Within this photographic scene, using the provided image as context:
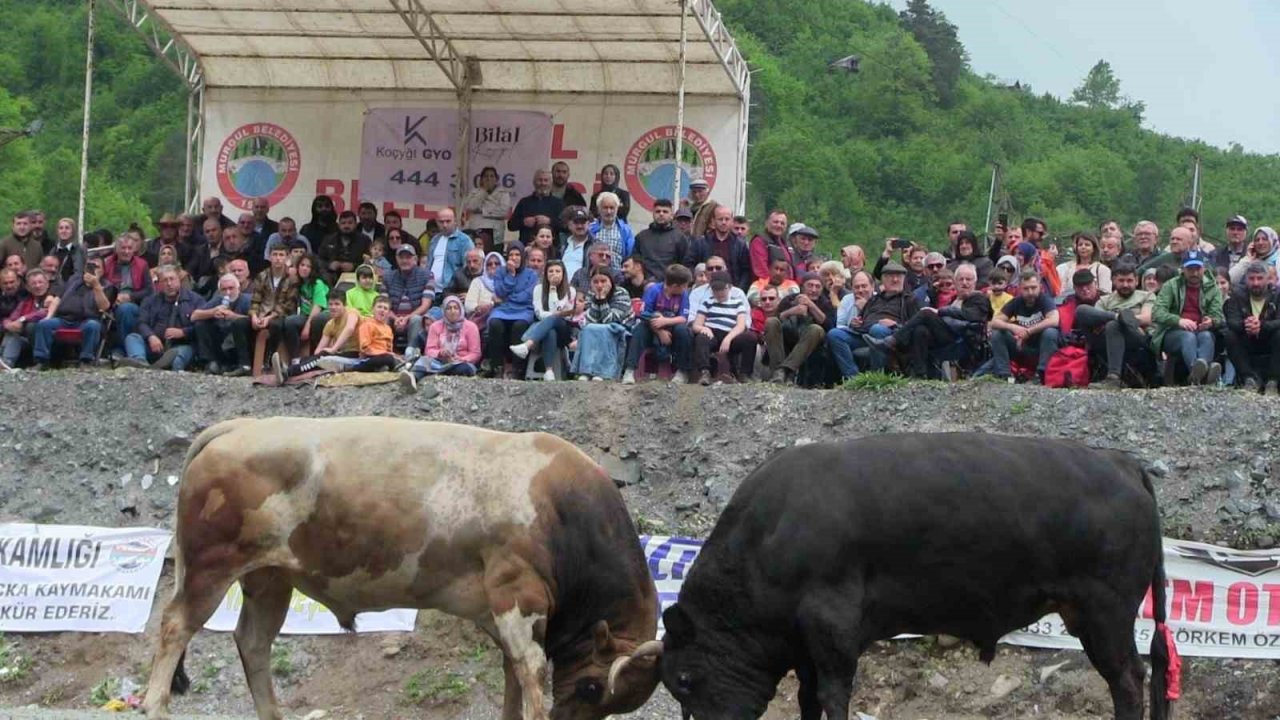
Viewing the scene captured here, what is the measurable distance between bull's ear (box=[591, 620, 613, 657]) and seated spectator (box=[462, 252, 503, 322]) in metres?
8.63

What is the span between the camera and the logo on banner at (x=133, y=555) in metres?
16.8

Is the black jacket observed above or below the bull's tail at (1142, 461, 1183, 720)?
above

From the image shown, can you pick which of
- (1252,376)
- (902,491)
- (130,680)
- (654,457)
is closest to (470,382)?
(654,457)

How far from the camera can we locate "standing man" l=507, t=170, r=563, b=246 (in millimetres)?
22261

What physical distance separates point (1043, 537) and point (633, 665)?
8.42 feet

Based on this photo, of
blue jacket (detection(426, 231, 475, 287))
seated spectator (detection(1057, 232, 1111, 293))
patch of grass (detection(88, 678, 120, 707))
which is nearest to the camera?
patch of grass (detection(88, 678, 120, 707))

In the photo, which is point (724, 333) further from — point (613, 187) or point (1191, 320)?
point (1191, 320)

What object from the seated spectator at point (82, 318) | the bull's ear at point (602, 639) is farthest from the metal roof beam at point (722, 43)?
the bull's ear at point (602, 639)

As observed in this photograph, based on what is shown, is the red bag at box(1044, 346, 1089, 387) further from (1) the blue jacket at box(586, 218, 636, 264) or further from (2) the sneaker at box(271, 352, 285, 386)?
(2) the sneaker at box(271, 352, 285, 386)

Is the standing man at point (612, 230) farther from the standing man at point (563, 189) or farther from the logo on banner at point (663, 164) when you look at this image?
the logo on banner at point (663, 164)

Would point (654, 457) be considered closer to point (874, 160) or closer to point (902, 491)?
point (902, 491)

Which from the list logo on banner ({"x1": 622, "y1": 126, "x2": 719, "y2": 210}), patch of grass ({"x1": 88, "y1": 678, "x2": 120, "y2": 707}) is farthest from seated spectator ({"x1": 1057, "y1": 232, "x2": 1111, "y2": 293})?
patch of grass ({"x1": 88, "y1": 678, "x2": 120, "y2": 707})

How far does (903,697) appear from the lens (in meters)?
14.7

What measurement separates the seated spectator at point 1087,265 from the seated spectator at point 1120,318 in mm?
518
